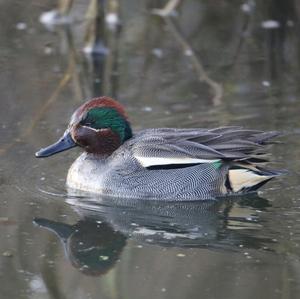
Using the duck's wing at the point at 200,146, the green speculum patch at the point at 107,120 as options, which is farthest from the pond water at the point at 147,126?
the green speculum patch at the point at 107,120

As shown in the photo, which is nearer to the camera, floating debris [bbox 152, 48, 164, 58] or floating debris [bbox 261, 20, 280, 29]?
floating debris [bbox 152, 48, 164, 58]

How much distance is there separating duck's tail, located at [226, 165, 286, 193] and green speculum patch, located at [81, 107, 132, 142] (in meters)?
0.92

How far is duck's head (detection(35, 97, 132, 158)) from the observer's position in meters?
8.31

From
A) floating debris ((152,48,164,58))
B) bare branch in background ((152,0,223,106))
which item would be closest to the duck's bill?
bare branch in background ((152,0,223,106))

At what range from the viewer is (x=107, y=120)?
837 cm

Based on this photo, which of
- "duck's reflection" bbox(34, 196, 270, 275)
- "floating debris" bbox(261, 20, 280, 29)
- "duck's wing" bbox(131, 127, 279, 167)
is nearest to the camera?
"duck's reflection" bbox(34, 196, 270, 275)

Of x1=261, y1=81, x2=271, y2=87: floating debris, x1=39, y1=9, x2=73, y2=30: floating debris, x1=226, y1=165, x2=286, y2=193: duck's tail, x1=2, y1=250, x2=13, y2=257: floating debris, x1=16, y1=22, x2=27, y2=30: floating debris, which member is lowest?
x1=39, y1=9, x2=73, y2=30: floating debris

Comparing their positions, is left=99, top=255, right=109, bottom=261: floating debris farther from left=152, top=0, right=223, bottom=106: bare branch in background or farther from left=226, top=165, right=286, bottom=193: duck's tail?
left=152, top=0, right=223, bottom=106: bare branch in background

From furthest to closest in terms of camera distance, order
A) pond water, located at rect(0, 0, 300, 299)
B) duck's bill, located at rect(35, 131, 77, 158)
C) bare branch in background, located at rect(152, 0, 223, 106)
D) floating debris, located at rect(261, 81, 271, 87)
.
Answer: floating debris, located at rect(261, 81, 271, 87) → bare branch in background, located at rect(152, 0, 223, 106) → duck's bill, located at rect(35, 131, 77, 158) → pond water, located at rect(0, 0, 300, 299)

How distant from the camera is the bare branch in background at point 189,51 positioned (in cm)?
1089

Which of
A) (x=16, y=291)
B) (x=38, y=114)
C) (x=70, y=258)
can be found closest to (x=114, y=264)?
(x=70, y=258)

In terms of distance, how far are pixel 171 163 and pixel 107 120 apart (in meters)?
0.69

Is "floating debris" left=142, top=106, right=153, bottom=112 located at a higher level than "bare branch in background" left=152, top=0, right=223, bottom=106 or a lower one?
higher

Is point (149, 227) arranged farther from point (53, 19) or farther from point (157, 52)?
point (53, 19)
